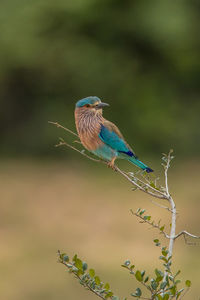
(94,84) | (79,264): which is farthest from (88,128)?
(94,84)

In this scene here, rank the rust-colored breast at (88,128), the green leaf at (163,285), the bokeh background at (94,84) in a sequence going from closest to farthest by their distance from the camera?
the green leaf at (163,285), the rust-colored breast at (88,128), the bokeh background at (94,84)

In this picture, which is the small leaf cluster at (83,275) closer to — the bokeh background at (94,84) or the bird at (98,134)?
the bird at (98,134)

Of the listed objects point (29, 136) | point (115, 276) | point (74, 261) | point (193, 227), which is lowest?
point (74, 261)

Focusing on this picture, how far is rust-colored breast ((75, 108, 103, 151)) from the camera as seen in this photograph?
126 inches

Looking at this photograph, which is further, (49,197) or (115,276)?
(49,197)

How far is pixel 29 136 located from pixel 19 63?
4.26 feet

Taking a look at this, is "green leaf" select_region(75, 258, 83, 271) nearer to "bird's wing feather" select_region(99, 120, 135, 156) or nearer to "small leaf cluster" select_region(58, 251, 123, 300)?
"small leaf cluster" select_region(58, 251, 123, 300)

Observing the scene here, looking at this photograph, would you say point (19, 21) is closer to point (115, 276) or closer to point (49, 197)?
point (49, 197)

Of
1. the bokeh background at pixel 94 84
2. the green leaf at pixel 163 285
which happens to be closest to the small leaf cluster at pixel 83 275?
the green leaf at pixel 163 285

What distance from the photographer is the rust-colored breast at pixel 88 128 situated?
126 inches

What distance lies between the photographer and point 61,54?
1141 centimetres

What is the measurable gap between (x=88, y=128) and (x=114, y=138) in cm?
14

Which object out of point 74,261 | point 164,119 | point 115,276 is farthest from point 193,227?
point 74,261

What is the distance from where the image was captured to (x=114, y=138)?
324 centimetres
